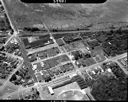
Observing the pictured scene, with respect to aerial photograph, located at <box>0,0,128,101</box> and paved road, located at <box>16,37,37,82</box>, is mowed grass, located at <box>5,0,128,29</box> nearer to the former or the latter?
aerial photograph, located at <box>0,0,128,101</box>

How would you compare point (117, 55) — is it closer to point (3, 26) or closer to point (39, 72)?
point (39, 72)

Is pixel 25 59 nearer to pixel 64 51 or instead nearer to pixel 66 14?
pixel 64 51

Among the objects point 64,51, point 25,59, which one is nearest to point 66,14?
point 64,51

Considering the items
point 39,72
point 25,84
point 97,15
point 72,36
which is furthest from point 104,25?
point 25,84

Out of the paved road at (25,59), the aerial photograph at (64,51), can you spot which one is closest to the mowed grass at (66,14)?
the aerial photograph at (64,51)

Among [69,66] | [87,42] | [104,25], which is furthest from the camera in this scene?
[104,25]

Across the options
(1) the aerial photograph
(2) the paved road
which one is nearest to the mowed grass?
(1) the aerial photograph

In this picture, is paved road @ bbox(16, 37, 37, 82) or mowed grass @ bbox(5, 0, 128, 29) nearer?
paved road @ bbox(16, 37, 37, 82)
